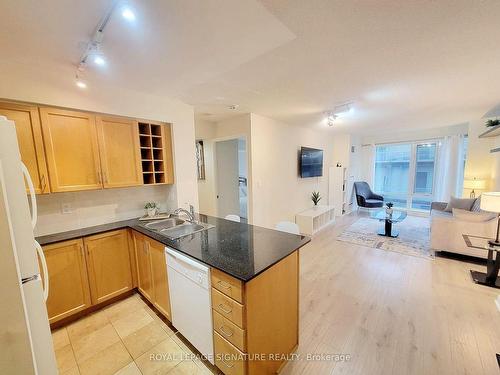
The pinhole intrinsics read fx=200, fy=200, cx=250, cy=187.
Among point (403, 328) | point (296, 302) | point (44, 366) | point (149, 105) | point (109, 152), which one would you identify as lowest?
point (403, 328)

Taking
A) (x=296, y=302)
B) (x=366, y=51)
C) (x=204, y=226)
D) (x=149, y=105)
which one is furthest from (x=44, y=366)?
(x=366, y=51)

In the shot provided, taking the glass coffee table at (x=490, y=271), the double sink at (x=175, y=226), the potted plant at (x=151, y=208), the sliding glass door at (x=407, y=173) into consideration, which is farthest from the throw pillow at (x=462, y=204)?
the potted plant at (x=151, y=208)

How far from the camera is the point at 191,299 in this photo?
1522 mm

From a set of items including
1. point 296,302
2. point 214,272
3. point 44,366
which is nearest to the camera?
point 44,366

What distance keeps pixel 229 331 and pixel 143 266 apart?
1392 millimetres

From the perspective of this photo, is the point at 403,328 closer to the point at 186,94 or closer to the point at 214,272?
the point at 214,272

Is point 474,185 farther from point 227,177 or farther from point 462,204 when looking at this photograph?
point 227,177

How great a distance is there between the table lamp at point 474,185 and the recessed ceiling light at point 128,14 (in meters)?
6.30

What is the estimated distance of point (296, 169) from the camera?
4527 mm

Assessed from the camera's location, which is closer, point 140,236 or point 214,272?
point 214,272

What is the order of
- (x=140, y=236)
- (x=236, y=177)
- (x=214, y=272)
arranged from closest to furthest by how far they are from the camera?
(x=214, y=272) < (x=140, y=236) < (x=236, y=177)

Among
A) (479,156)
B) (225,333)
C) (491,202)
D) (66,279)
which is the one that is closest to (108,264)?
(66,279)

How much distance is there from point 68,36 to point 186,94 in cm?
121

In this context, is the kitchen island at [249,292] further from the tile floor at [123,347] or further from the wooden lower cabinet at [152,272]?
the tile floor at [123,347]
